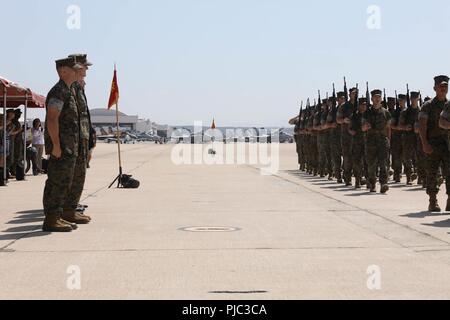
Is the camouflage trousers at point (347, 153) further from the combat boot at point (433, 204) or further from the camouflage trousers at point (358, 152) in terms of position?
the combat boot at point (433, 204)

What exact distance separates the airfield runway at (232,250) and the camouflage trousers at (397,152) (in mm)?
5432

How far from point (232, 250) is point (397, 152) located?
12.9 m

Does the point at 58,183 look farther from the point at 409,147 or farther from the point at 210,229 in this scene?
the point at 409,147

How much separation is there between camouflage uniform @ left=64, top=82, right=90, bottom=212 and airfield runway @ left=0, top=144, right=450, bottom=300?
501 mm

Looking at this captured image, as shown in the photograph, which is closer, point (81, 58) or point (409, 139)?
point (81, 58)

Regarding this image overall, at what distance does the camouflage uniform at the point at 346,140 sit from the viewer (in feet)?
61.7

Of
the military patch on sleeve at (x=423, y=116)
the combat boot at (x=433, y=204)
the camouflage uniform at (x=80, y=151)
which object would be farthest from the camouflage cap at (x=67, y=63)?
the combat boot at (x=433, y=204)

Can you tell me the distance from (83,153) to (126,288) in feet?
15.4

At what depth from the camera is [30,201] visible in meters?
14.8

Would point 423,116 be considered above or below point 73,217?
above

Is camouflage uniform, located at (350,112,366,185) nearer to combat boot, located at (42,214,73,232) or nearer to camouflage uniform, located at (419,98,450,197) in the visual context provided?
camouflage uniform, located at (419,98,450,197)

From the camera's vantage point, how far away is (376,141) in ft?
56.2

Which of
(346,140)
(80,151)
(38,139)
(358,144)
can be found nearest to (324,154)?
(346,140)

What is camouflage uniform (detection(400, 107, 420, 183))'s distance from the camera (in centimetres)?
1942
